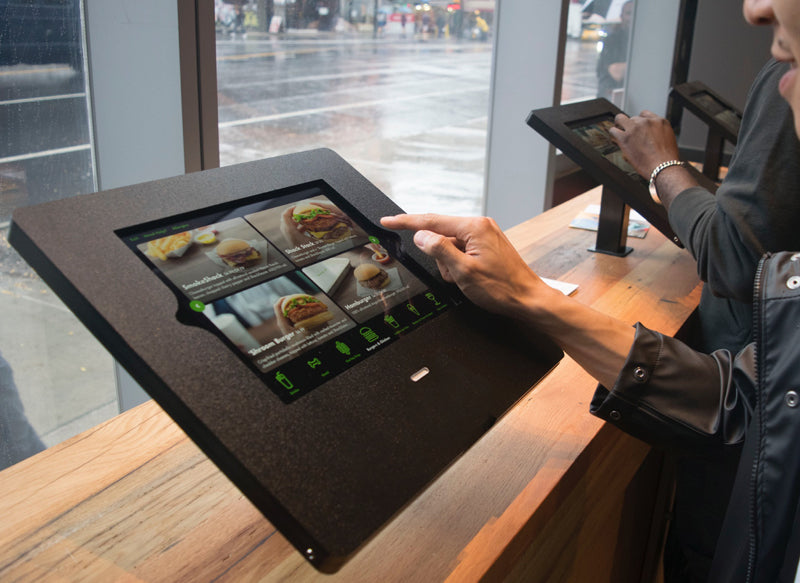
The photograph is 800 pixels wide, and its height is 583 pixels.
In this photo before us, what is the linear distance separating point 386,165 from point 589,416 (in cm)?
194

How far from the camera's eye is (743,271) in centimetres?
120

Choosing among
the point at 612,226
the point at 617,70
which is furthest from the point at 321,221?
the point at 617,70

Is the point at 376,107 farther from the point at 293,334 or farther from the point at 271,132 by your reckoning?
the point at 293,334

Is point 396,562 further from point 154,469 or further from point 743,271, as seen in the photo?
point 743,271

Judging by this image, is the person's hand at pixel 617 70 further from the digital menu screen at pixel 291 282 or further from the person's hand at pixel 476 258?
the digital menu screen at pixel 291 282

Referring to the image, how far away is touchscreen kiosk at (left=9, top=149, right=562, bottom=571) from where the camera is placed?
582mm

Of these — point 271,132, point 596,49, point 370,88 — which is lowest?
point 271,132

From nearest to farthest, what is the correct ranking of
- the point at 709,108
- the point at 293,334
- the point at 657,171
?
the point at 293,334
the point at 657,171
the point at 709,108

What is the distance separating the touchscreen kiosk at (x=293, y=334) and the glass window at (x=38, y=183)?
73 cm

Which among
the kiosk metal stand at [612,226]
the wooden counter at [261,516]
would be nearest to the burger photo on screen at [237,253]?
the wooden counter at [261,516]

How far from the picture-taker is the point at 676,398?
95 cm

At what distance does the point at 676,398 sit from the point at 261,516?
1.88ft

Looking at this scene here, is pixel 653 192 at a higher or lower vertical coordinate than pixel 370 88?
lower

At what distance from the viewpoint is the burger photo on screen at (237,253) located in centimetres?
72
